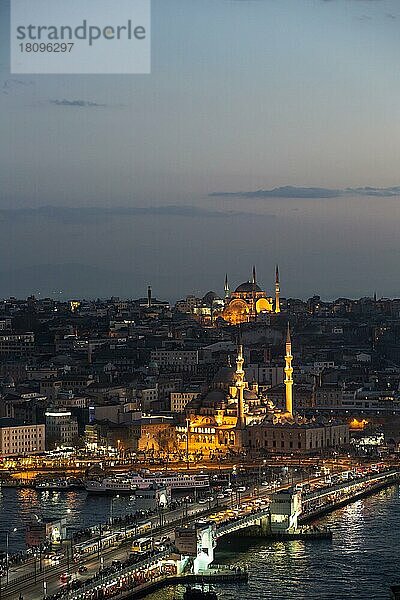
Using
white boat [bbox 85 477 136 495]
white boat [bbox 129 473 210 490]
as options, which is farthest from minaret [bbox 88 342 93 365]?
white boat [bbox 85 477 136 495]

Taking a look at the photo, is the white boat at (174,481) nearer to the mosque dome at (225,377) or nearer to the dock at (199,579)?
the dock at (199,579)

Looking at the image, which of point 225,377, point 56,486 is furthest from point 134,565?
point 225,377

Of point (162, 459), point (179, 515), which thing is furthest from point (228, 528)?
point (162, 459)

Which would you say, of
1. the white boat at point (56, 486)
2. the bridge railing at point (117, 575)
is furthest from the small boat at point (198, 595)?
the white boat at point (56, 486)

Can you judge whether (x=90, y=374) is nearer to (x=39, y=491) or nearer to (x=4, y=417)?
(x=4, y=417)

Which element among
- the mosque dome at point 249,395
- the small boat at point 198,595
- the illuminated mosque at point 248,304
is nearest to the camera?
the small boat at point 198,595

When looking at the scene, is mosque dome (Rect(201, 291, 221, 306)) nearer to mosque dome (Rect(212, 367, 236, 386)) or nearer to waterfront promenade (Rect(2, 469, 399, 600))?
mosque dome (Rect(212, 367, 236, 386))
